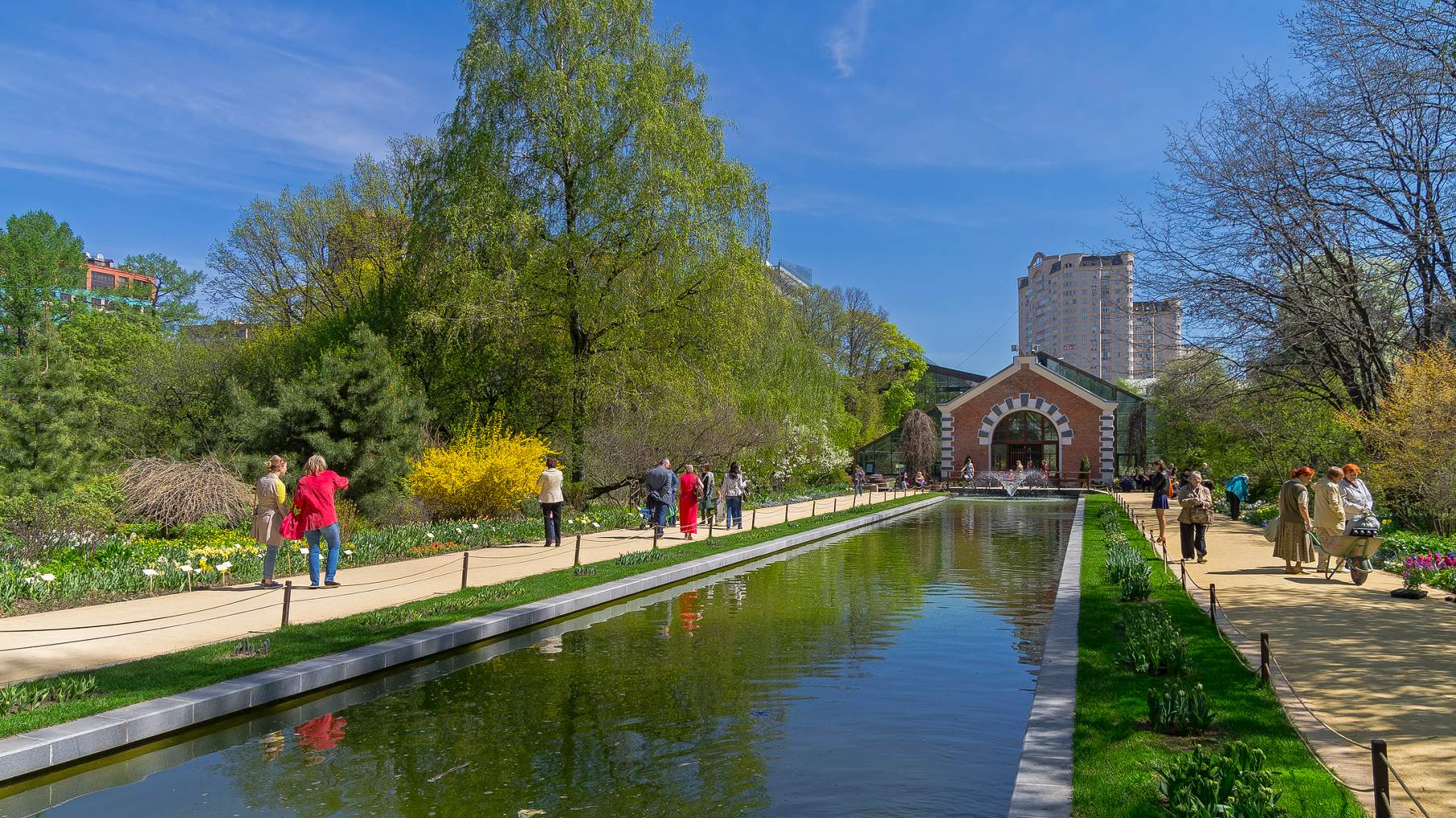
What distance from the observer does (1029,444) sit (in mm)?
55906

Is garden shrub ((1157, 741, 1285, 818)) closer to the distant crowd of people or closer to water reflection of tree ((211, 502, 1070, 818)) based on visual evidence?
water reflection of tree ((211, 502, 1070, 818))

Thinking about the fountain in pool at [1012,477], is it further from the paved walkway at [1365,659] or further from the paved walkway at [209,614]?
the paved walkway at [209,614]

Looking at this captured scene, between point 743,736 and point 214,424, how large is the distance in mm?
21457

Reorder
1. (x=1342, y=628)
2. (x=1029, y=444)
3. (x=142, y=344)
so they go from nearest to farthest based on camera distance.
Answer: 1. (x=1342, y=628)
2. (x=142, y=344)
3. (x=1029, y=444)

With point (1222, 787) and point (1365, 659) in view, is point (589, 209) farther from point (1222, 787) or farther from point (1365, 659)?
point (1222, 787)

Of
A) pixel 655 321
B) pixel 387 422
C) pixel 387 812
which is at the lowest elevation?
pixel 387 812

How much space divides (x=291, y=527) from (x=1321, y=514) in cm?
1501

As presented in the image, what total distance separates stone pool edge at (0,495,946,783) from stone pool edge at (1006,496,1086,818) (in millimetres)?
5665

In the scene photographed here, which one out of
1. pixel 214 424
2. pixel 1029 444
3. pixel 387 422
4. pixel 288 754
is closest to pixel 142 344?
pixel 214 424

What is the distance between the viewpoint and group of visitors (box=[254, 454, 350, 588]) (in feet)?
40.7

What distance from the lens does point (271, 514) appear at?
493 inches

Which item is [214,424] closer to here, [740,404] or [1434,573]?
[740,404]

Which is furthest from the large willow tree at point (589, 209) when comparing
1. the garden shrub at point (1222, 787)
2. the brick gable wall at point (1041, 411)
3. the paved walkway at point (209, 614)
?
the brick gable wall at point (1041, 411)

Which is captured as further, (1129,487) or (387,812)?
(1129,487)
